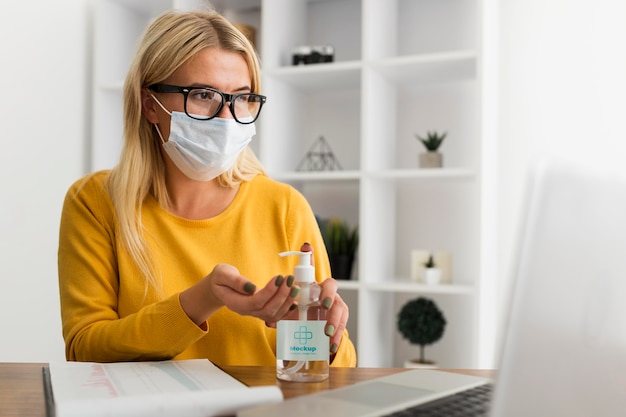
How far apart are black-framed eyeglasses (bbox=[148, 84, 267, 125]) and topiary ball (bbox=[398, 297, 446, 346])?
1228 mm

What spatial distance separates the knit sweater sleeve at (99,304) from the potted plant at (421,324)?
4.27 feet

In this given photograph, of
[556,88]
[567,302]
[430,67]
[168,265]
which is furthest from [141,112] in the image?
[556,88]

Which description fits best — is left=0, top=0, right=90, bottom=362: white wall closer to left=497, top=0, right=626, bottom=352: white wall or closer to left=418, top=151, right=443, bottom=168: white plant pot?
left=418, top=151, right=443, bottom=168: white plant pot

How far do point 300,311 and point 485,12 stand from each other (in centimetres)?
167

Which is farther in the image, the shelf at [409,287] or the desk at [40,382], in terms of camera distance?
the shelf at [409,287]

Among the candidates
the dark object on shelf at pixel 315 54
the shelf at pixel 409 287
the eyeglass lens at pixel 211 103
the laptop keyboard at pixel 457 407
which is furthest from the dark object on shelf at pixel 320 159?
the laptop keyboard at pixel 457 407

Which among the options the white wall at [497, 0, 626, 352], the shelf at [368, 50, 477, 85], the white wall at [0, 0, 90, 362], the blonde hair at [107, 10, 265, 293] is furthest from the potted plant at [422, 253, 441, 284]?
the white wall at [0, 0, 90, 362]

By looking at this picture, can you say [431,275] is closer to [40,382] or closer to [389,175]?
[389,175]

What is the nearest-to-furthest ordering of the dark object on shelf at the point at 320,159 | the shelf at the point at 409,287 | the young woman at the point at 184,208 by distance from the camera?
the young woman at the point at 184,208, the shelf at the point at 409,287, the dark object on shelf at the point at 320,159

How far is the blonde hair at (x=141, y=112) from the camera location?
1344 mm

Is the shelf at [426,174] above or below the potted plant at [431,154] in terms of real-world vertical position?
Result: below

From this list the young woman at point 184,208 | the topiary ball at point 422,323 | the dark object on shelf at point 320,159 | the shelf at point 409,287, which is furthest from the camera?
the dark object on shelf at point 320,159

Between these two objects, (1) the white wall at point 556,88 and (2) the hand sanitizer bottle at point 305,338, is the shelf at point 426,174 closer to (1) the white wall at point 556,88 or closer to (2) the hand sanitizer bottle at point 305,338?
(1) the white wall at point 556,88

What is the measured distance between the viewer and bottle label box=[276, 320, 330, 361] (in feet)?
3.00
